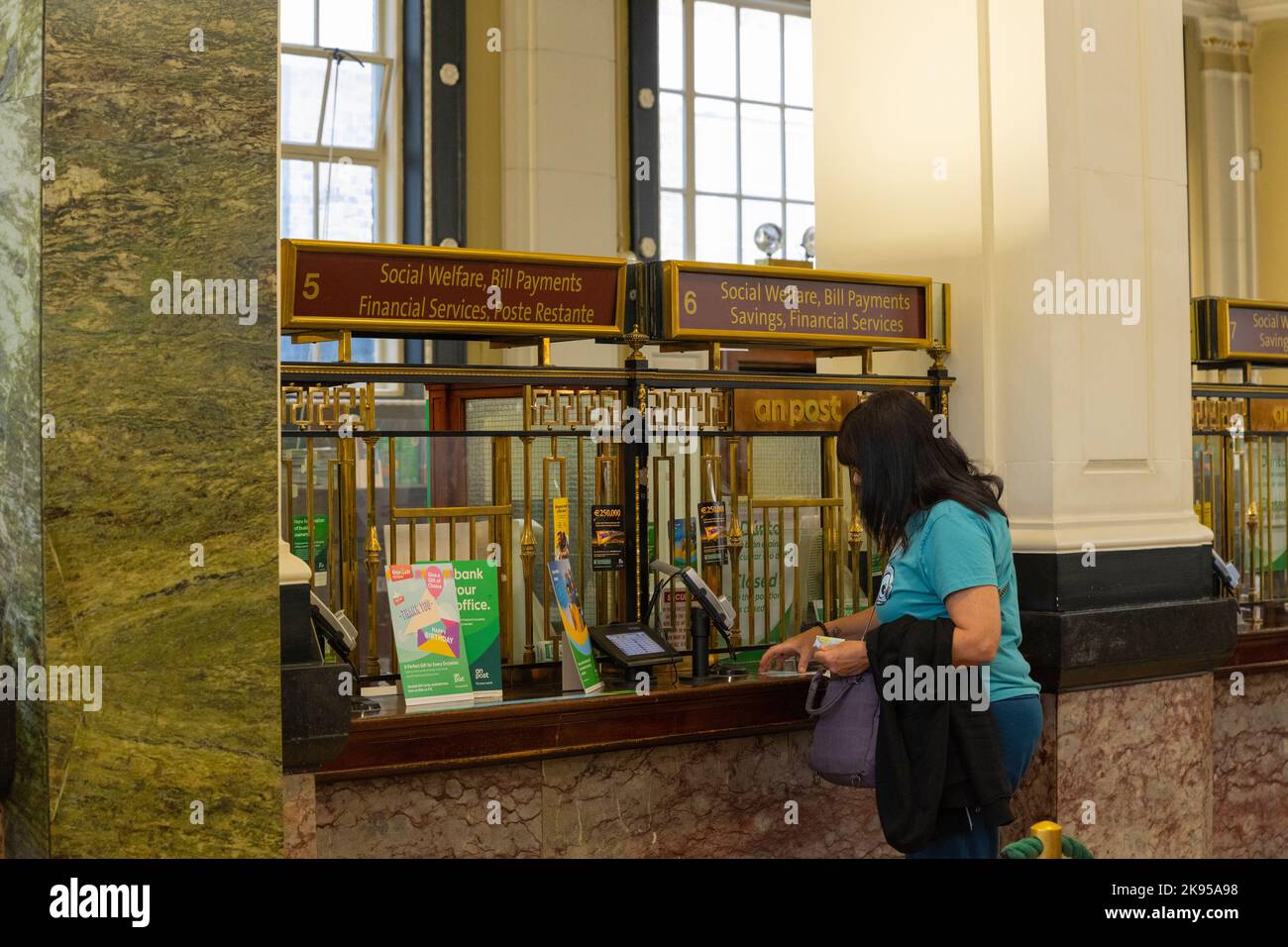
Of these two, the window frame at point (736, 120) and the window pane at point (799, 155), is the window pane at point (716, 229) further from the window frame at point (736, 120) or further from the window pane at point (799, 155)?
the window pane at point (799, 155)

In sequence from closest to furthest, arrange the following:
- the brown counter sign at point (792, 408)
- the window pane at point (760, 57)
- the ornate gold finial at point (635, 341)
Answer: the ornate gold finial at point (635, 341) → the brown counter sign at point (792, 408) → the window pane at point (760, 57)

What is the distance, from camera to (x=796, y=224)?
1235 cm

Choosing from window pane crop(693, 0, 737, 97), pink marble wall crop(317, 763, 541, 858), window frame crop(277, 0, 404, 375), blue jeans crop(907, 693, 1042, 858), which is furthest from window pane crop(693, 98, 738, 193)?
blue jeans crop(907, 693, 1042, 858)

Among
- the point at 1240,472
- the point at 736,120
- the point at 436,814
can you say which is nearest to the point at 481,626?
the point at 436,814

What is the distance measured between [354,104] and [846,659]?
7466mm

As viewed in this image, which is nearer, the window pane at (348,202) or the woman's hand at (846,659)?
the woman's hand at (846,659)

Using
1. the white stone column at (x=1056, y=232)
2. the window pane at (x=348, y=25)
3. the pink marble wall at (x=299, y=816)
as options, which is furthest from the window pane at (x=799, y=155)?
the pink marble wall at (x=299, y=816)

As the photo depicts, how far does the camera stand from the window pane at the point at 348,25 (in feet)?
33.4

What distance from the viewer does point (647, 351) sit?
996 cm

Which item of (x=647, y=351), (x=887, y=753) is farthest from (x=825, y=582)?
(x=647, y=351)

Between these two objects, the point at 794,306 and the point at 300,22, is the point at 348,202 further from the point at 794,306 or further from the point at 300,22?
the point at 794,306

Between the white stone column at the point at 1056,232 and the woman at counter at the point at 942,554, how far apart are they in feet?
4.39

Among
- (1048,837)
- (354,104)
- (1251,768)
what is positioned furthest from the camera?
(354,104)

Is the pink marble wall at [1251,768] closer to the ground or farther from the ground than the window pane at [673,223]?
closer to the ground
